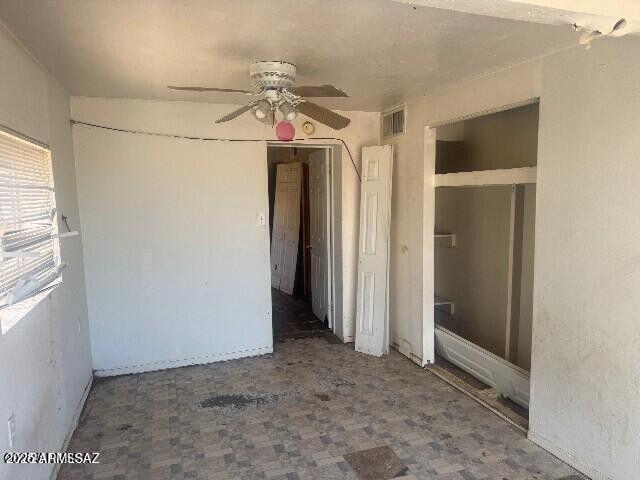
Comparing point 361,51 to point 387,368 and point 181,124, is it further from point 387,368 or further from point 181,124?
point 387,368

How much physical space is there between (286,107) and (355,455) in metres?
2.07

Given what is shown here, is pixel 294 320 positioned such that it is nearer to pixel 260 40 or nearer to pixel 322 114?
pixel 322 114

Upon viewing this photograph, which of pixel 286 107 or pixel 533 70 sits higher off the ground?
pixel 533 70

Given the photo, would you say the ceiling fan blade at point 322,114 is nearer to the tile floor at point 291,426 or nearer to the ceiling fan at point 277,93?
the ceiling fan at point 277,93

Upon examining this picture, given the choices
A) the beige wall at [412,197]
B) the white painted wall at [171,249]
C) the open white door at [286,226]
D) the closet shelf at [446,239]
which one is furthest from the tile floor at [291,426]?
the open white door at [286,226]

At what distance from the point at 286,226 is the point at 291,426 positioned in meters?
4.00

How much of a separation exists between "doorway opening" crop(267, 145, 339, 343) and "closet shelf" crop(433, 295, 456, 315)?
3.80 feet

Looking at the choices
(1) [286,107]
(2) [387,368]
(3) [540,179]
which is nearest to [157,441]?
(2) [387,368]

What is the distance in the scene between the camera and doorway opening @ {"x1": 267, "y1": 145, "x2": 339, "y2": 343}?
4.75 meters

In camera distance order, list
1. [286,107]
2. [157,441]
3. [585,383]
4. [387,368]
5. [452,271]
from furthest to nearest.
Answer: [452,271] → [387,368] → [157,441] → [286,107] → [585,383]

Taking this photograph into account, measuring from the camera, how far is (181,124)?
3.67 m

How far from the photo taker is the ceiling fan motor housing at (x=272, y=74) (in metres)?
2.40

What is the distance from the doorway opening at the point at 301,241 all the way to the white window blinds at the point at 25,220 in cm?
227

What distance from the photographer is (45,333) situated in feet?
7.76
